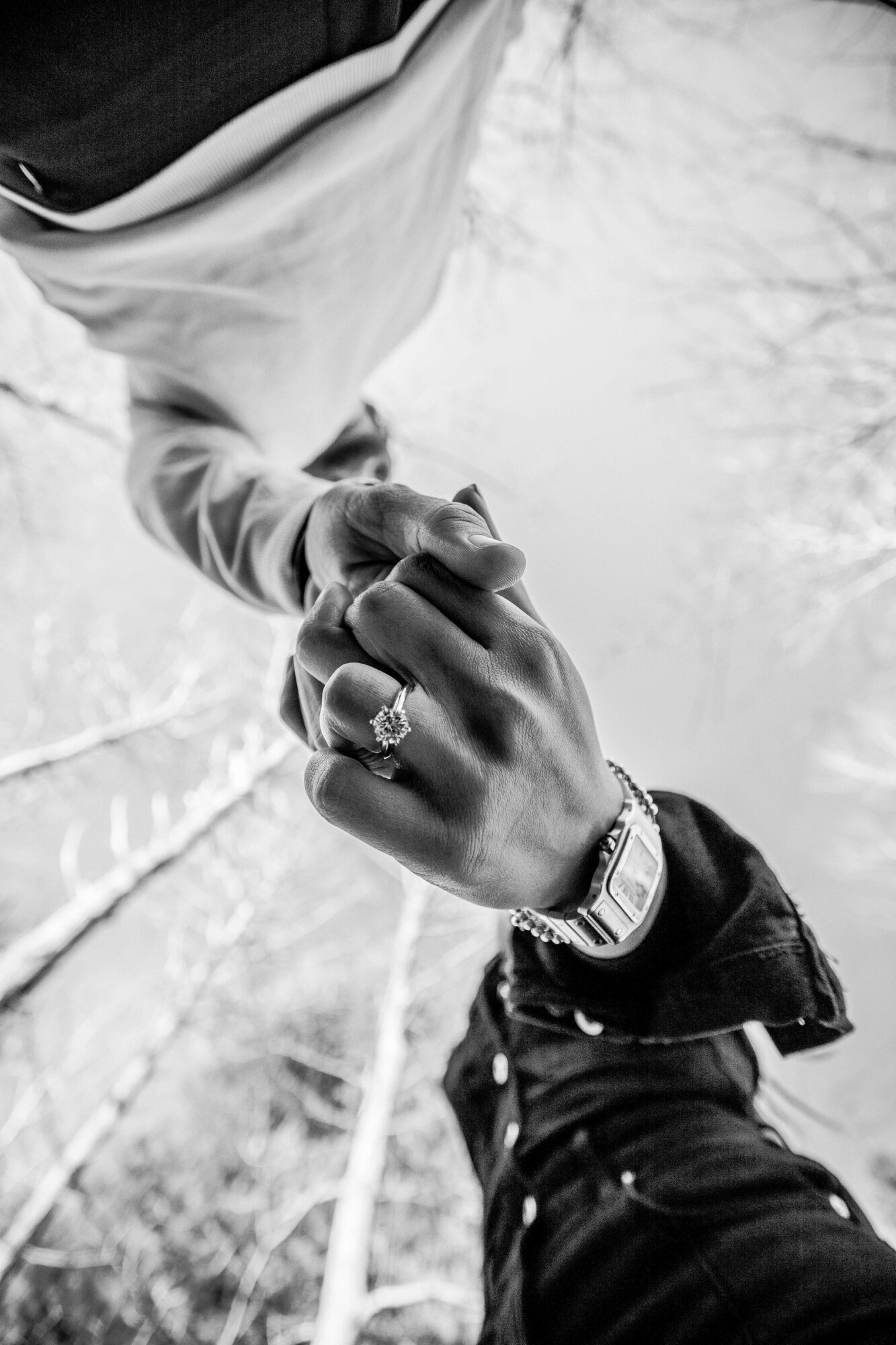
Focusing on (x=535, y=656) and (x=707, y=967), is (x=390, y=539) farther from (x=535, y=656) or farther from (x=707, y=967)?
(x=707, y=967)

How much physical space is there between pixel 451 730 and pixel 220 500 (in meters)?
0.98

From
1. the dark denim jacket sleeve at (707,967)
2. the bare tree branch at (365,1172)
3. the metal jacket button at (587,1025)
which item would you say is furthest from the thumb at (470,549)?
the bare tree branch at (365,1172)

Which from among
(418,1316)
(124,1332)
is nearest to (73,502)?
(124,1332)

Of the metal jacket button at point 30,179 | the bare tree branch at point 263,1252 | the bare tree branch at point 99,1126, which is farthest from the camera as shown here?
the bare tree branch at point 263,1252

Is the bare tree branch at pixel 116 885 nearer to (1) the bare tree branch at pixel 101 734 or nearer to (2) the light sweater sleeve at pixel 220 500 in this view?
(1) the bare tree branch at pixel 101 734

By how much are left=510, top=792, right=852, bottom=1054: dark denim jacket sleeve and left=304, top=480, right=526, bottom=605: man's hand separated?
0.65 metres

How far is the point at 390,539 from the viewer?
88cm

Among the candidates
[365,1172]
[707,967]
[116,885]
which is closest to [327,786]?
[707,967]

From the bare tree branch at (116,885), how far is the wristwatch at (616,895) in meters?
3.15

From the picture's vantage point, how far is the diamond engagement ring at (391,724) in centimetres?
69

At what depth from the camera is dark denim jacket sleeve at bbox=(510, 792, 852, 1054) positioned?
0.93 meters

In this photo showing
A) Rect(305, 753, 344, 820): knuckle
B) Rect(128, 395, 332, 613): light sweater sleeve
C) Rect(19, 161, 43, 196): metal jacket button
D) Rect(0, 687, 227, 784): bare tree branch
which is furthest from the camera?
Rect(0, 687, 227, 784): bare tree branch

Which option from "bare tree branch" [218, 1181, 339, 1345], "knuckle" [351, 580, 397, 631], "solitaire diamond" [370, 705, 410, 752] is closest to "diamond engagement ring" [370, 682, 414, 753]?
"solitaire diamond" [370, 705, 410, 752]

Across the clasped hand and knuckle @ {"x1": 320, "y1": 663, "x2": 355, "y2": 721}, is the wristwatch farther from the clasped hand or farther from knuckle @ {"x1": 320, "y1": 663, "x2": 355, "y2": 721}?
knuckle @ {"x1": 320, "y1": 663, "x2": 355, "y2": 721}
